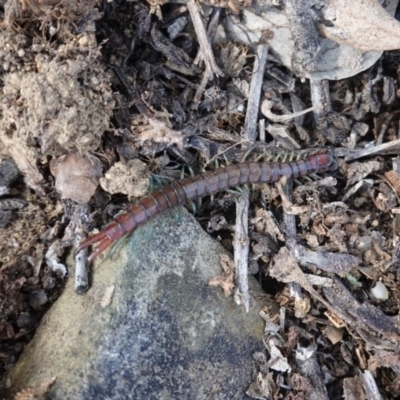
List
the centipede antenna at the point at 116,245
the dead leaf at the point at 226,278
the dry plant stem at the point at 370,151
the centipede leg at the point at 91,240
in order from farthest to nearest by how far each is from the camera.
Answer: the dry plant stem at the point at 370,151 < the dead leaf at the point at 226,278 < the centipede antenna at the point at 116,245 < the centipede leg at the point at 91,240

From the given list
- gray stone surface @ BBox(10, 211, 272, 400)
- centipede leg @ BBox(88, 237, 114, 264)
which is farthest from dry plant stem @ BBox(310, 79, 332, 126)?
centipede leg @ BBox(88, 237, 114, 264)

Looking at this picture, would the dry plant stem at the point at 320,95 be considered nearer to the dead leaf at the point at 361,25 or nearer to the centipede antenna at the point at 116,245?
the dead leaf at the point at 361,25

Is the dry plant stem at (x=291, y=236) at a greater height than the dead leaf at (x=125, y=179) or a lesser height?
lesser

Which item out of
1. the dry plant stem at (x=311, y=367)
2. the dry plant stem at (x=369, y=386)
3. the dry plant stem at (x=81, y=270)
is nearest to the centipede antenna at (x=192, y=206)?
the dry plant stem at (x=81, y=270)

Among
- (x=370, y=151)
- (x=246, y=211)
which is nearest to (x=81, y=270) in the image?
(x=246, y=211)

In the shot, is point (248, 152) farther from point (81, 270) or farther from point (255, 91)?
point (81, 270)

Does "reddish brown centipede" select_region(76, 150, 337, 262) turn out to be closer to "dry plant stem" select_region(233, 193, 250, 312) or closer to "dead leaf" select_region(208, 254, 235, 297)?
"dry plant stem" select_region(233, 193, 250, 312)
